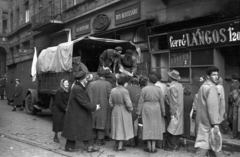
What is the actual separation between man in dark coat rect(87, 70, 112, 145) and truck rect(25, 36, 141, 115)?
7.38ft

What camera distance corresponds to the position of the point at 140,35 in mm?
13258

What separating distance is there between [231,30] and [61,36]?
13.8 meters

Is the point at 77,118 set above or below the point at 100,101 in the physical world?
below

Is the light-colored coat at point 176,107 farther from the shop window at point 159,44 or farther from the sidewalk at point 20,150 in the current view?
the shop window at point 159,44

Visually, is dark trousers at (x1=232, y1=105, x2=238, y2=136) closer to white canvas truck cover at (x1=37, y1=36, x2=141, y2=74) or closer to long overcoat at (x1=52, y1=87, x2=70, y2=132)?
white canvas truck cover at (x1=37, y1=36, x2=141, y2=74)

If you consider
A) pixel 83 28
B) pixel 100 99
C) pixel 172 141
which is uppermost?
pixel 83 28

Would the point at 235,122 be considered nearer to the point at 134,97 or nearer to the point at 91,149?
the point at 134,97

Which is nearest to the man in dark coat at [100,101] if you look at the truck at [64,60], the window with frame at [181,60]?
the truck at [64,60]

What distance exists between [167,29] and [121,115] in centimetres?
646

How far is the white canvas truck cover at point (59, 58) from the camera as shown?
8891 millimetres

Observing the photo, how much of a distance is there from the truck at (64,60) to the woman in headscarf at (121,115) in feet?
9.46

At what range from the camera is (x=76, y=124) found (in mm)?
5891

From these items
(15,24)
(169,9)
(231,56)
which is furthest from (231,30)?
(15,24)

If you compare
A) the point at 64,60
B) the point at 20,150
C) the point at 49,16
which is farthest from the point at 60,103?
the point at 49,16
